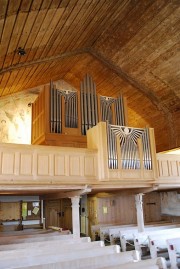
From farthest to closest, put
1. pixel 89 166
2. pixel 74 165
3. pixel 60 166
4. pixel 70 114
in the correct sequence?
pixel 70 114, pixel 89 166, pixel 74 165, pixel 60 166

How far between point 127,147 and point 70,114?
135 inches

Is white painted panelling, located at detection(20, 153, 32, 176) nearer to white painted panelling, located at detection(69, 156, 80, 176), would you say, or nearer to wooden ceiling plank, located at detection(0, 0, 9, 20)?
white painted panelling, located at detection(69, 156, 80, 176)

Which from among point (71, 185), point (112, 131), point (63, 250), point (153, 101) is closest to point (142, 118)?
point (153, 101)

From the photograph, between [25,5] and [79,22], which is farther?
[79,22]

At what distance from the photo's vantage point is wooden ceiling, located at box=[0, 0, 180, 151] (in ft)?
23.5

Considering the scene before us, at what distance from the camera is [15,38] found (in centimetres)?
728

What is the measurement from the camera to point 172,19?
28.1ft

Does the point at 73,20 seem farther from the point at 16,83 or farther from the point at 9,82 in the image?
the point at 16,83

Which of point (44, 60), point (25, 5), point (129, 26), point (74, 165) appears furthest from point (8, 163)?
point (129, 26)

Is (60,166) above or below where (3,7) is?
below

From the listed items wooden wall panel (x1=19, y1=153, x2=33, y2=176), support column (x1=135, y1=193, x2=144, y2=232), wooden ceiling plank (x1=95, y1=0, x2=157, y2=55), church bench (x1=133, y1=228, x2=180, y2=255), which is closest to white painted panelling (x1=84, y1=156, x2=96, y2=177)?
wooden wall panel (x1=19, y1=153, x2=33, y2=176)

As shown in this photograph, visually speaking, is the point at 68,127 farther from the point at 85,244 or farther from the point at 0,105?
the point at 85,244

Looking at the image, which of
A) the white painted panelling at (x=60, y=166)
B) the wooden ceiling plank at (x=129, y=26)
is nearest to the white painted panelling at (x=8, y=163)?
the white painted panelling at (x=60, y=166)

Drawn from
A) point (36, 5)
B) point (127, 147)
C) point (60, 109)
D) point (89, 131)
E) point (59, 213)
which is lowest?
point (59, 213)
